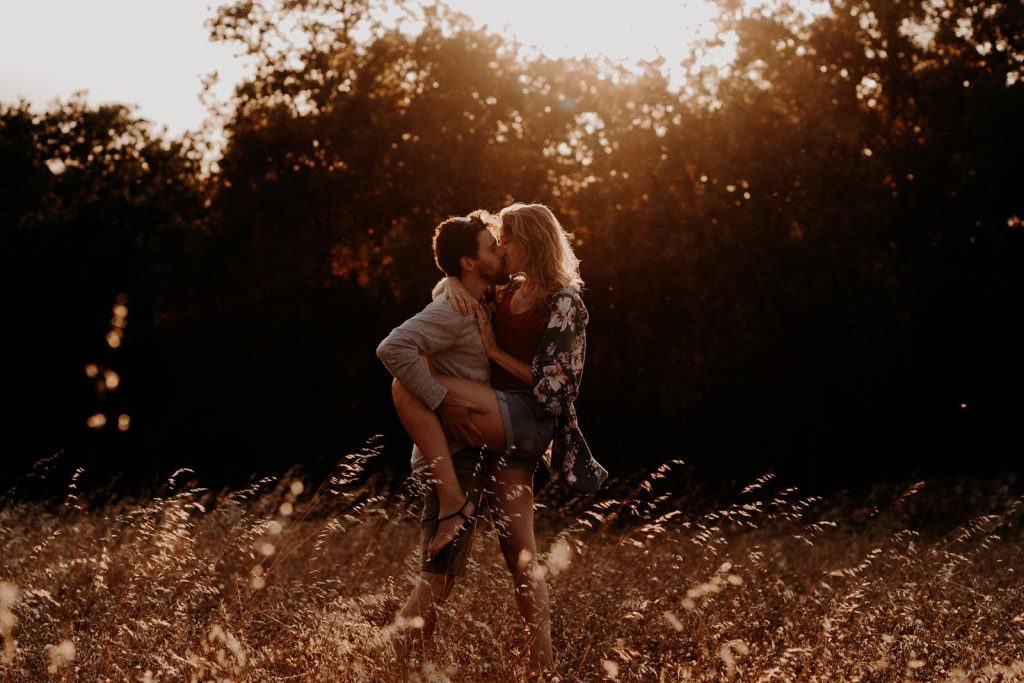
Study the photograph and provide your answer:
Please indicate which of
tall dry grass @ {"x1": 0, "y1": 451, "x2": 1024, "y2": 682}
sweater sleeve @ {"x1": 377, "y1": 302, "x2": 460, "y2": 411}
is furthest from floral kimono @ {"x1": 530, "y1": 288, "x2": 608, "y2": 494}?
tall dry grass @ {"x1": 0, "y1": 451, "x2": 1024, "y2": 682}

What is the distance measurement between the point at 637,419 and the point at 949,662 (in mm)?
10467

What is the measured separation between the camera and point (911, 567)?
21.1 feet

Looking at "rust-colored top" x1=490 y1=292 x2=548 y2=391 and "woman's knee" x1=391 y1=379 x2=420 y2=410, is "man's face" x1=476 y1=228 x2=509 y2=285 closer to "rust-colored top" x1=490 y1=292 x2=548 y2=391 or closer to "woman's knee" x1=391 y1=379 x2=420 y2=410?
"rust-colored top" x1=490 y1=292 x2=548 y2=391

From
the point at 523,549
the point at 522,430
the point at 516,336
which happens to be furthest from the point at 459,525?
the point at 516,336

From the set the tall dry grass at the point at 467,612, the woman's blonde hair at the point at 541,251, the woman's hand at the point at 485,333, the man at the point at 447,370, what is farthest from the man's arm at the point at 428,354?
the tall dry grass at the point at 467,612

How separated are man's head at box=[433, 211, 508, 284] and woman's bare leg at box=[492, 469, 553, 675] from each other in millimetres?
802

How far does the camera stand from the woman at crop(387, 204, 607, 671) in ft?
12.8

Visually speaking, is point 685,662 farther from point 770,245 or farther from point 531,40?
point 531,40

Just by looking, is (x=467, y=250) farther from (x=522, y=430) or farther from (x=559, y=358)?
(x=522, y=430)

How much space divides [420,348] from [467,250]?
444 mm

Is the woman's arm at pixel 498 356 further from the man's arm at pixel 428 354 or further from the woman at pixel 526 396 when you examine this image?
the man's arm at pixel 428 354

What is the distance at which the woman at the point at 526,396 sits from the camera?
3916 millimetres

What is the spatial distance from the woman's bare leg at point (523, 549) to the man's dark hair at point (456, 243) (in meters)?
0.85

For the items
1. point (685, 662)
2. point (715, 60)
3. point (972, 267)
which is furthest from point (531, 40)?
point (685, 662)
